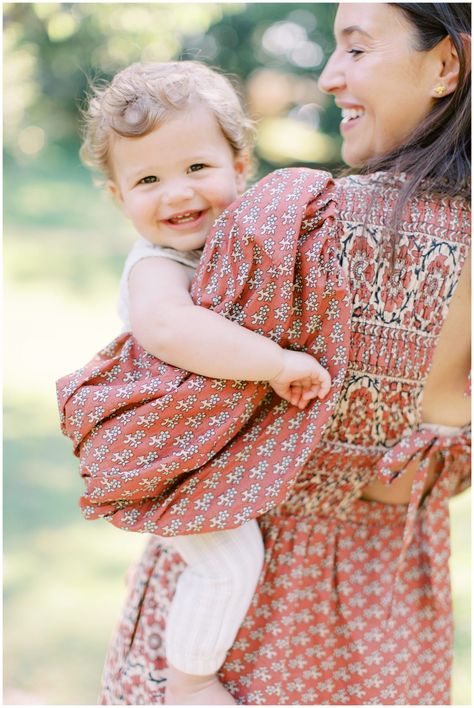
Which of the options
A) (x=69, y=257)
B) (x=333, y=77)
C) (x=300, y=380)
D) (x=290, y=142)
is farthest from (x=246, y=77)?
(x=300, y=380)

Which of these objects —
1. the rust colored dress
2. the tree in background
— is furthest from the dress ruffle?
the tree in background

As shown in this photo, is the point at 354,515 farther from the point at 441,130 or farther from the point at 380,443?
the point at 441,130

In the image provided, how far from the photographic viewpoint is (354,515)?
71.4 inches

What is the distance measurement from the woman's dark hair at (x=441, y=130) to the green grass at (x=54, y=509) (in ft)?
7.57

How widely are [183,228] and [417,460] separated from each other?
25.2 inches

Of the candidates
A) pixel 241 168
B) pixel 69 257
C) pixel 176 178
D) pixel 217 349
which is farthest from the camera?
pixel 69 257

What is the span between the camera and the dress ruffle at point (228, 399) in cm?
150

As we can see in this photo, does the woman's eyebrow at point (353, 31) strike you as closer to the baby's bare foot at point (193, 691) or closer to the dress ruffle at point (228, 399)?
the dress ruffle at point (228, 399)

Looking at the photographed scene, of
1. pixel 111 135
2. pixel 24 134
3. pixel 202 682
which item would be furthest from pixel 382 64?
pixel 24 134

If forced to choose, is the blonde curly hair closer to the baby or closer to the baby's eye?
the baby

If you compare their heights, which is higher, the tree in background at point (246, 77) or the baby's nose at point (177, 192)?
the tree in background at point (246, 77)

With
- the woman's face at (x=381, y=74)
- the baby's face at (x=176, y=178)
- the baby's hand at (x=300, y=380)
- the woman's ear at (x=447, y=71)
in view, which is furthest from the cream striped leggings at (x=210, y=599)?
the woman's ear at (x=447, y=71)

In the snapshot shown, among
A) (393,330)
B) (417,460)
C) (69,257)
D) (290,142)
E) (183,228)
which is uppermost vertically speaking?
(290,142)

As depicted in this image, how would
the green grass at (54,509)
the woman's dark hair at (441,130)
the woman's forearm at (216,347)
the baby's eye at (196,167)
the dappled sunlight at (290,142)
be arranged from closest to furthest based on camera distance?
the woman's forearm at (216,347) → the woman's dark hair at (441,130) → the baby's eye at (196,167) → the green grass at (54,509) → the dappled sunlight at (290,142)
